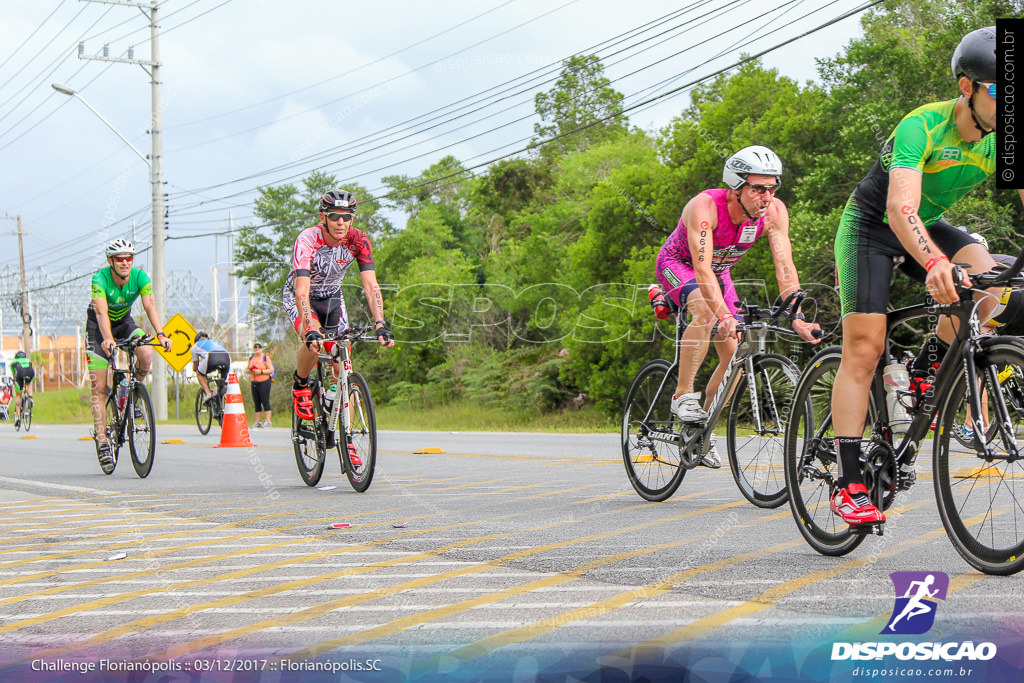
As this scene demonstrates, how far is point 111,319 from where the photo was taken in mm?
10352

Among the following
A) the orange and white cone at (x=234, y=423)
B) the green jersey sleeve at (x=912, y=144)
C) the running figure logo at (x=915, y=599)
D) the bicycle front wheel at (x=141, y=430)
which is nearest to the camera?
the running figure logo at (x=915, y=599)

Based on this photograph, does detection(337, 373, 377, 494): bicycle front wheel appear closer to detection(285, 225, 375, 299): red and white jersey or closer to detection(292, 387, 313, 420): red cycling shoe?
detection(292, 387, 313, 420): red cycling shoe

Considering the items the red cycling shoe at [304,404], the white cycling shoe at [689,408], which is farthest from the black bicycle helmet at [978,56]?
the red cycling shoe at [304,404]

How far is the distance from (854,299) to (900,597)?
1.25 metres

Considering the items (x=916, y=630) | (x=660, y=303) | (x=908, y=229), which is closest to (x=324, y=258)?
(x=660, y=303)

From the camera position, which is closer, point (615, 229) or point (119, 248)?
point (119, 248)

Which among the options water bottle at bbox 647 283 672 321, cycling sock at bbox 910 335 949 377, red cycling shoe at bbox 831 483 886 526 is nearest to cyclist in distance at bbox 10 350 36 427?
water bottle at bbox 647 283 672 321

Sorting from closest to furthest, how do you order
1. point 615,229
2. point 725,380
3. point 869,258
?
point 869,258
point 725,380
point 615,229

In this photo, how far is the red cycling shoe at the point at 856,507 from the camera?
404 cm

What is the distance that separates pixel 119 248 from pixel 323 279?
3.06 meters

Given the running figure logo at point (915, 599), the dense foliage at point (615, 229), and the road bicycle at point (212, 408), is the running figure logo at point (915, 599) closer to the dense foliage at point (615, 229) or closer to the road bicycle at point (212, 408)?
the dense foliage at point (615, 229)

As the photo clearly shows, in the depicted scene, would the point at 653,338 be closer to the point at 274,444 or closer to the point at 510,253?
the point at 274,444

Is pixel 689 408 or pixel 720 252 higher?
pixel 720 252

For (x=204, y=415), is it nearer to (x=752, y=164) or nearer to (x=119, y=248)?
(x=119, y=248)
